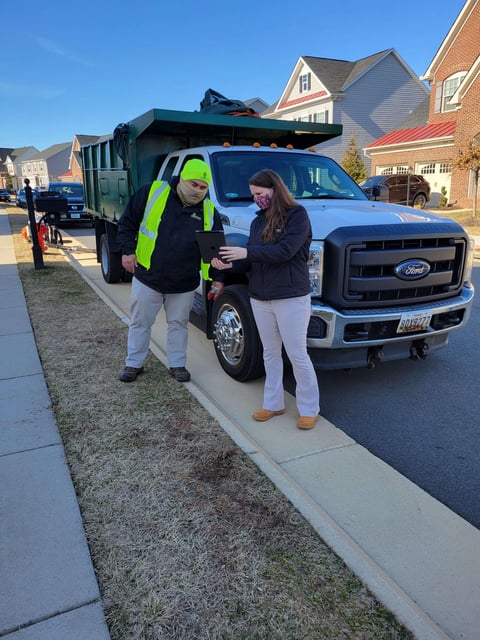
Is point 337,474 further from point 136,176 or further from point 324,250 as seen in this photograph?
point 136,176

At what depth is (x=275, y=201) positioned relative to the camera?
3287 millimetres

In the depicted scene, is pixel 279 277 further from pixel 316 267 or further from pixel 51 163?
pixel 51 163

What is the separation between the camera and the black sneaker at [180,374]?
14.8 ft

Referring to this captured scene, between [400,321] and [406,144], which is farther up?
[406,144]

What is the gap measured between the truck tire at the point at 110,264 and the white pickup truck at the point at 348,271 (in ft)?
10.9

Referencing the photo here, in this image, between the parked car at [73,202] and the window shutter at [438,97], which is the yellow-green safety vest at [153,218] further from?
the window shutter at [438,97]

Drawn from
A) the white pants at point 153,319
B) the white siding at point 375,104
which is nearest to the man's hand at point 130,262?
the white pants at point 153,319

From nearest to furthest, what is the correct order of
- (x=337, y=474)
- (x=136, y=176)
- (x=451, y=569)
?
(x=451, y=569)
(x=337, y=474)
(x=136, y=176)

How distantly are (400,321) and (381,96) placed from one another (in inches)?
1405

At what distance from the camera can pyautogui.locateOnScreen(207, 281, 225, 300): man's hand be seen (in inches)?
165

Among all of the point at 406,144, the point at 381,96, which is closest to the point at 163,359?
the point at 406,144

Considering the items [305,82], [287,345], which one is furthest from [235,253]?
[305,82]

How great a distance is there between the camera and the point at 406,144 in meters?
27.8

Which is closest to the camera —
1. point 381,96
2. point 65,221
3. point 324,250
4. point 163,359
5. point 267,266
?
point 267,266
